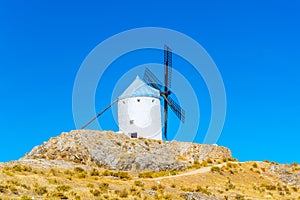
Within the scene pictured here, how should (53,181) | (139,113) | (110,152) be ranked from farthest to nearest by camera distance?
(139,113), (110,152), (53,181)

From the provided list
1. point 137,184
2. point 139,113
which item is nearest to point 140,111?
point 139,113

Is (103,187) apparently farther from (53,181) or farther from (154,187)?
(154,187)

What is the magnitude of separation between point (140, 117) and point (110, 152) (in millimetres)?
9053

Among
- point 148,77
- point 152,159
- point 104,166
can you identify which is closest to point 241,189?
point 152,159

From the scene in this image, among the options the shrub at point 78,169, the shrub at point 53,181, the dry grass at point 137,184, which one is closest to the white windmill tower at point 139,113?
the dry grass at point 137,184

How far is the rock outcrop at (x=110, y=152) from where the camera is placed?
47.1 m

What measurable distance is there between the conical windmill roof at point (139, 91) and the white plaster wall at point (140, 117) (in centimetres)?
61

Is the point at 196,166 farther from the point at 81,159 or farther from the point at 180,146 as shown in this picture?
the point at 81,159

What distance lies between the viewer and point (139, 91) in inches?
2301

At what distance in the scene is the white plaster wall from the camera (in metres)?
56.4

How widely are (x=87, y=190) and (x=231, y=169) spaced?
82.6ft

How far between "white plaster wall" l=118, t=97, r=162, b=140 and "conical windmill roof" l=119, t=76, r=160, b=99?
61 centimetres

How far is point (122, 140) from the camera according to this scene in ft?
169

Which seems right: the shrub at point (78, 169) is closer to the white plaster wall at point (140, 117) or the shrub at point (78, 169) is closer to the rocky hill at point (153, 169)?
the rocky hill at point (153, 169)
